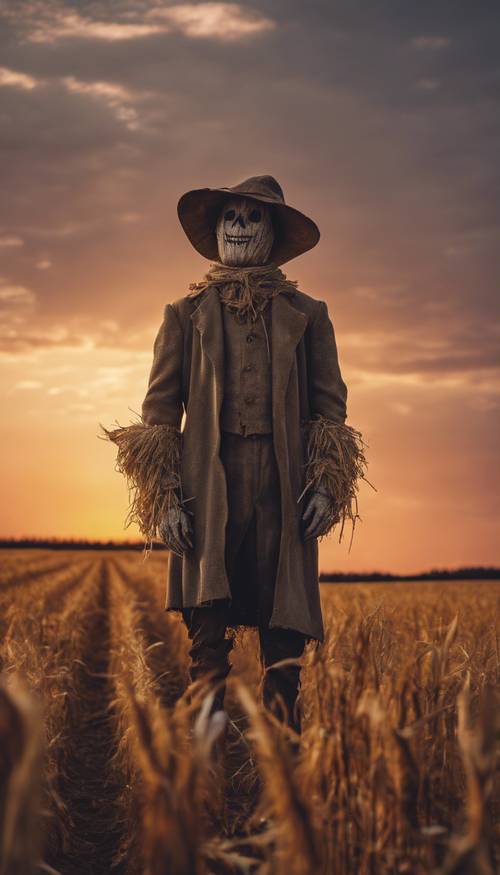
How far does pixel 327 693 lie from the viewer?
251 cm

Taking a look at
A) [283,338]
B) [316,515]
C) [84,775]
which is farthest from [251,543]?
[84,775]

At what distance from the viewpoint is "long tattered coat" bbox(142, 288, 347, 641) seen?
3787 millimetres

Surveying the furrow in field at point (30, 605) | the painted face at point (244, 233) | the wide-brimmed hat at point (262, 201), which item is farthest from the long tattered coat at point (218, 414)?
→ the furrow in field at point (30, 605)

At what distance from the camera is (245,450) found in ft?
12.7

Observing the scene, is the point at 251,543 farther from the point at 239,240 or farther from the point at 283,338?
the point at 239,240

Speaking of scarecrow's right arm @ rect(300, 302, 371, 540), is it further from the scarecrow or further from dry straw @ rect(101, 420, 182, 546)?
dry straw @ rect(101, 420, 182, 546)

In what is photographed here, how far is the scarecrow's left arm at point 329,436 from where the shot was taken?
396cm

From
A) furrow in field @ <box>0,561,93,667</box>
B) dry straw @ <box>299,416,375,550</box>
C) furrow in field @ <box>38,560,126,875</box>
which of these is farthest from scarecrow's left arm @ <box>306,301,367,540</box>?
furrow in field @ <box>0,561,93,667</box>

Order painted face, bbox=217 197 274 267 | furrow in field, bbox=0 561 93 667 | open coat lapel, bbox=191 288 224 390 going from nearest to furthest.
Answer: open coat lapel, bbox=191 288 224 390 → painted face, bbox=217 197 274 267 → furrow in field, bbox=0 561 93 667

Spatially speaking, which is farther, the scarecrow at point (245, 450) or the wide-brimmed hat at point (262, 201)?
the wide-brimmed hat at point (262, 201)

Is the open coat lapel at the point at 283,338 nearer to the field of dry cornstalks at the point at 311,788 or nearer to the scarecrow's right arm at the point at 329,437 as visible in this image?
the scarecrow's right arm at the point at 329,437

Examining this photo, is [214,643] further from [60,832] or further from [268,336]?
[268,336]

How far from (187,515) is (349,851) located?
1.84 metres

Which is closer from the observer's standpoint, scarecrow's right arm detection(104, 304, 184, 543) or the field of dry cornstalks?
the field of dry cornstalks
